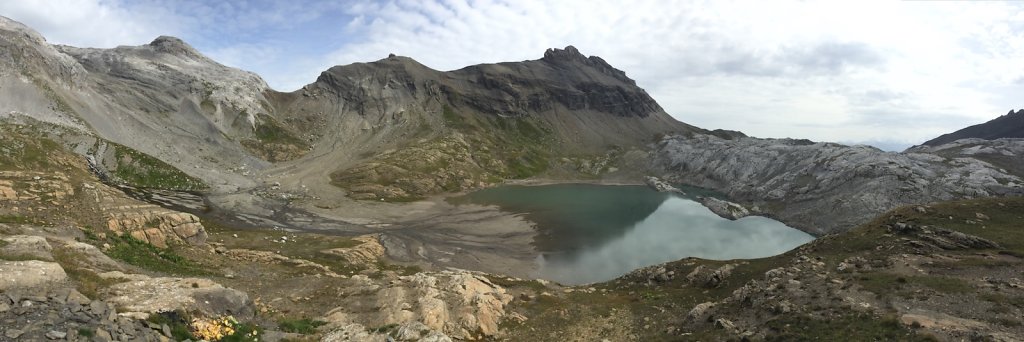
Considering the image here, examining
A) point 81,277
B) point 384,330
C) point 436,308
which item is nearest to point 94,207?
point 81,277

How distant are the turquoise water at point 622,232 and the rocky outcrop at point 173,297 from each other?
58.3 meters

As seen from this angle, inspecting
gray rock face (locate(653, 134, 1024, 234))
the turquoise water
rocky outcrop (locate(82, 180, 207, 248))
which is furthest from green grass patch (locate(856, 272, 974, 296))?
gray rock face (locate(653, 134, 1024, 234))

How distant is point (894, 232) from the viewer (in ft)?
174

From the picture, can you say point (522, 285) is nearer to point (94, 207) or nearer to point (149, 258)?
point (149, 258)

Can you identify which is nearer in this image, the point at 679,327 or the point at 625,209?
the point at 679,327

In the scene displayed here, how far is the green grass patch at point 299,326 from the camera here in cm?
2730

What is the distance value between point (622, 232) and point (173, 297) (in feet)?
344

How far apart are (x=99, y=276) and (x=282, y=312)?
34.0 ft

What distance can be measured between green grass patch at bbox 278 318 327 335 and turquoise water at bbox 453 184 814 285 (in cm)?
5478

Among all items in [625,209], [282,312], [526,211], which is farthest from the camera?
[625,209]

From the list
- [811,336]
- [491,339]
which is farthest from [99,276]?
[811,336]

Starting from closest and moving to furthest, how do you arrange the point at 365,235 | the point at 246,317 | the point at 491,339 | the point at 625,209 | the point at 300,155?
the point at 246,317 < the point at 491,339 < the point at 365,235 < the point at 625,209 < the point at 300,155

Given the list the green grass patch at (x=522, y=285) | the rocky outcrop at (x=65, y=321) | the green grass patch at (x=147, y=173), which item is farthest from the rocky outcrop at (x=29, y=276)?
the green grass patch at (x=147, y=173)

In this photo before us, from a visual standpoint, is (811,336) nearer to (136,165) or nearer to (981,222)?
(981,222)
